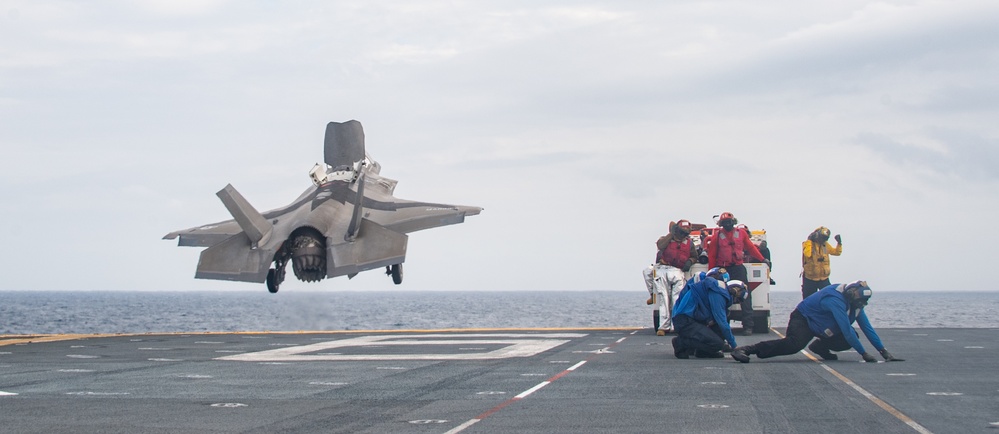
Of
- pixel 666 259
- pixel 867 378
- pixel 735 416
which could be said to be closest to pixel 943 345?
pixel 666 259

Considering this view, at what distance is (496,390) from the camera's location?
592 inches

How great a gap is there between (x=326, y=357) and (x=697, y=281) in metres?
8.41

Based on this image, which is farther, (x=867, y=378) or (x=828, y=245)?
(x=828, y=245)

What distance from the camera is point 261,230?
2341 centimetres

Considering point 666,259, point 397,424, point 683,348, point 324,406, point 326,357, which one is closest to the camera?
point 397,424

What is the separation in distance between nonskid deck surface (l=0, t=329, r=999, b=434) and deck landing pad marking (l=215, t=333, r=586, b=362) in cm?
11

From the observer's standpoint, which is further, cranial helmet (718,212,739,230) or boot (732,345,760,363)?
cranial helmet (718,212,739,230)

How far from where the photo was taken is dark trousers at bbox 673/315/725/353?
65.1 feet

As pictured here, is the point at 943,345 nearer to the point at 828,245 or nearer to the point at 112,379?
the point at 828,245

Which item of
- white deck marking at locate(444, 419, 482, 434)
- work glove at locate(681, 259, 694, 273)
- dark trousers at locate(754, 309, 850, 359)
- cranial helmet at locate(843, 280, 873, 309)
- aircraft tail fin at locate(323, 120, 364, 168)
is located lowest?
white deck marking at locate(444, 419, 482, 434)

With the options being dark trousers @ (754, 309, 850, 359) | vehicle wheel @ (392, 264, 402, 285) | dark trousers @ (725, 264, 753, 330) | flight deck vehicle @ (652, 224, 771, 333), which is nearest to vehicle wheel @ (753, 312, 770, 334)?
flight deck vehicle @ (652, 224, 771, 333)

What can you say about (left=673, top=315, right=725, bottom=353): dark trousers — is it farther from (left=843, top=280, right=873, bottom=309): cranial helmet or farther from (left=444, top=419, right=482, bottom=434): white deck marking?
(left=444, top=419, right=482, bottom=434): white deck marking

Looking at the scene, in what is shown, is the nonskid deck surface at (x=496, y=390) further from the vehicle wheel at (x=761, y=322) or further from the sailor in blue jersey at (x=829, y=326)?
the vehicle wheel at (x=761, y=322)

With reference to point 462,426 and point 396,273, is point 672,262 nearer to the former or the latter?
point 396,273
